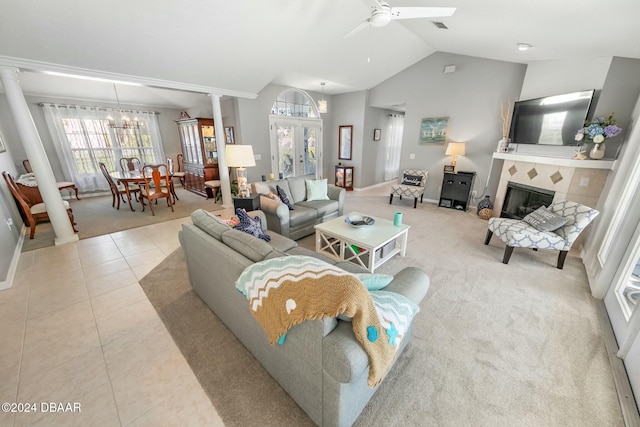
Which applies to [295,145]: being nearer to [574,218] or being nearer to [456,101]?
[456,101]

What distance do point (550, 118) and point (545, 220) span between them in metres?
1.92

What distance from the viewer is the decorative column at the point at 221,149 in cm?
459

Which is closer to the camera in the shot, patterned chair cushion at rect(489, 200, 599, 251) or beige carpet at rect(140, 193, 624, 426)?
beige carpet at rect(140, 193, 624, 426)

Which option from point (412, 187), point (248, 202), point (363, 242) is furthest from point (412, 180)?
point (248, 202)

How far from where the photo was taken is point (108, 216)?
4609 mm

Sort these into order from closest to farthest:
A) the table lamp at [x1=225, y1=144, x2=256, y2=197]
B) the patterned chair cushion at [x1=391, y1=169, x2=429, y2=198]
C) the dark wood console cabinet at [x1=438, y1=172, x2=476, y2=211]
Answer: the table lamp at [x1=225, y1=144, x2=256, y2=197]
the dark wood console cabinet at [x1=438, y1=172, x2=476, y2=211]
the patterned chair cushion at [x1=391, y1=169, x2=429, y2=198]

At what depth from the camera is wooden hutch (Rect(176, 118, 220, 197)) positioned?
19.2ft

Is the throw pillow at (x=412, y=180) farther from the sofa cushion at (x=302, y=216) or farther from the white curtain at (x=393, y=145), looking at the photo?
the sofa cushion at (x=302, y=216)

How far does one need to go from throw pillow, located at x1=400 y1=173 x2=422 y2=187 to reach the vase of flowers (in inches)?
100

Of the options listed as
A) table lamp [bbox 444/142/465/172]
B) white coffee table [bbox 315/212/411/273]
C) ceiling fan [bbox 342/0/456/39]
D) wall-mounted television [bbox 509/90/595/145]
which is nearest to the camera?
ceiling fan [bbox 342/0/456/39]

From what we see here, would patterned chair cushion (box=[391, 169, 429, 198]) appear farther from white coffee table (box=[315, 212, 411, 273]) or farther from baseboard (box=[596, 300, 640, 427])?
baseboard (box=[596, 300, 640, 427])

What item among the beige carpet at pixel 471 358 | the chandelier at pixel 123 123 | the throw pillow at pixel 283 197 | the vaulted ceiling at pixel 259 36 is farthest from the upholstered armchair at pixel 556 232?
the chandelier at pixel 123 123

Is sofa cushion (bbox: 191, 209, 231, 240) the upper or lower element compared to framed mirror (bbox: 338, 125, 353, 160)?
lower

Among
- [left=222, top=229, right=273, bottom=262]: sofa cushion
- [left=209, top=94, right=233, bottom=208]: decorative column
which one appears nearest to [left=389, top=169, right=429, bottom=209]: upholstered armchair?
[left=209, top=94, right=233, bottom=208]: decorative column
